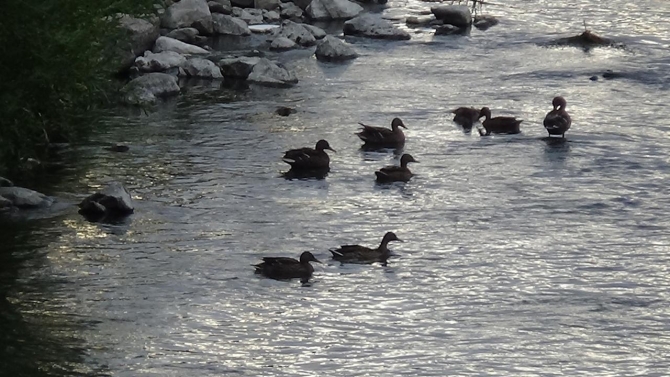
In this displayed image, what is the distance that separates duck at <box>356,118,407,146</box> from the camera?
24.1 m

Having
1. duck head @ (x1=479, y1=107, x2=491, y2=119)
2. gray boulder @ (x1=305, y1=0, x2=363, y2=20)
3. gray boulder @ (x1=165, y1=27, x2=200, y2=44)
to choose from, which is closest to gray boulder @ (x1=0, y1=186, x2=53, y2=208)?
duck head @ (x1=479, y1=107, x2=491, y2=119)

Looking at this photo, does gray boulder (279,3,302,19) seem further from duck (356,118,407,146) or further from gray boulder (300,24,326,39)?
duck (356,118,407,146)

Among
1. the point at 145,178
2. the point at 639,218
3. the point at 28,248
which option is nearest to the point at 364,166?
the point at 145,178

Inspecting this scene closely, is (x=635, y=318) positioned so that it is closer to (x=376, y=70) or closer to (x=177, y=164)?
(x=177, y=164)

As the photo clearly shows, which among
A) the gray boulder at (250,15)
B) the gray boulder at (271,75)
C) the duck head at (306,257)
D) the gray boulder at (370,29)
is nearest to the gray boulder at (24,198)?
the duck head at (306,257)

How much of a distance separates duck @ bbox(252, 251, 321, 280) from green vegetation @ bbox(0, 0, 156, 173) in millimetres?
3968

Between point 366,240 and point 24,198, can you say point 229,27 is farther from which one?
point 366,240

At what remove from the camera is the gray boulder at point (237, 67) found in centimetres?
2919

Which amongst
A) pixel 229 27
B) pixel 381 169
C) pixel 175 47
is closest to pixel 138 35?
pixel 175 47

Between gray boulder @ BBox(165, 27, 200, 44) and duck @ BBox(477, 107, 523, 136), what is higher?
gray boulder @ BBox(165, 27, 200, 44)

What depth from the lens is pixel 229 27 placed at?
3341cm

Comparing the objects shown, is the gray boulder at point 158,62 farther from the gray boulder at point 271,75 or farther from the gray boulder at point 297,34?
the gray boulder at point 297,34

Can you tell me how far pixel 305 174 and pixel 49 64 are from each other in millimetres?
5123

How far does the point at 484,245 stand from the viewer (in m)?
18.8
